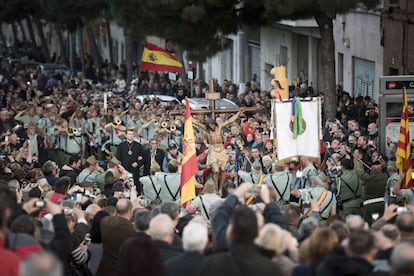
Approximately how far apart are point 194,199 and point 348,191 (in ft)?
9.92

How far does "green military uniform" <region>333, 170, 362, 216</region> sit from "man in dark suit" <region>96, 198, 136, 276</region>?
6.22 metres

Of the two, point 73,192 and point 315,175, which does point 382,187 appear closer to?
point 315,175

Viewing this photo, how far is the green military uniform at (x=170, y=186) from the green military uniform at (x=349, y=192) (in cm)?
224

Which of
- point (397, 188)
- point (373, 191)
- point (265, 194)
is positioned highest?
point (265, 194)

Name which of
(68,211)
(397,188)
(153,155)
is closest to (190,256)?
(68,211)

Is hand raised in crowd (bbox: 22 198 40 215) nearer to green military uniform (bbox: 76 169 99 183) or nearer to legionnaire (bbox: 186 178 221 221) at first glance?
legionnaire (bbox: 186 178 221 221)

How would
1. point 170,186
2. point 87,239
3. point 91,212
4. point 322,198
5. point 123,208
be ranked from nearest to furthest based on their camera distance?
1. point 123,208
2. point 87,239
3. point 91,212
4. point 322,198
5. point 170,186

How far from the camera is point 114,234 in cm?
1145

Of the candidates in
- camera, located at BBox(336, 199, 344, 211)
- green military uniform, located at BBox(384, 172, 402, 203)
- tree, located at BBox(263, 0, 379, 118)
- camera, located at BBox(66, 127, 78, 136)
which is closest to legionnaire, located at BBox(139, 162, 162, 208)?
camera, located at BBox(336, 199, 344, 211)

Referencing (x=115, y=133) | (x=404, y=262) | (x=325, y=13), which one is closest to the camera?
(x=404, y=262)

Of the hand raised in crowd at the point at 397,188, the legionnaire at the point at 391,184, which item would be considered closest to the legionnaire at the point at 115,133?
the legionnaire at the point at 391,184

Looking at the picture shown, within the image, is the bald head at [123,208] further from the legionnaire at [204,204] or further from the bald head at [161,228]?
the legionnaire at [204,204]

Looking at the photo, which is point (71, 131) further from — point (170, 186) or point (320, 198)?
point (320, 198)

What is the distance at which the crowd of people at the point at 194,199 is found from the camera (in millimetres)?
8906
